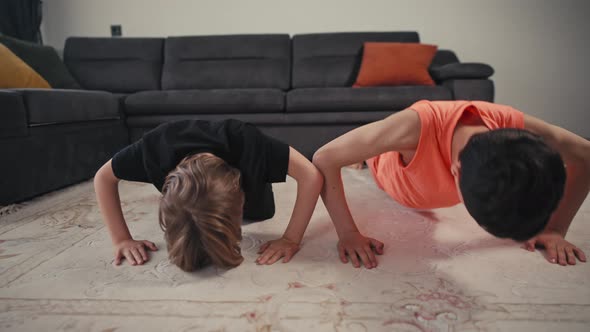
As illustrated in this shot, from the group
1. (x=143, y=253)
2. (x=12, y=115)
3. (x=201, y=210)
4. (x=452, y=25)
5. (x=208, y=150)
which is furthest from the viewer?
(x=452, y=25)

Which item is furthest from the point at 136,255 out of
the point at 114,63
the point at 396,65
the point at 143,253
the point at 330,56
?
the point at 114,63

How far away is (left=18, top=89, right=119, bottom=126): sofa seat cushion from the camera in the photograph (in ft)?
4.60

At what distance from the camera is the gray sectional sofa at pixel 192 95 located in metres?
1.42

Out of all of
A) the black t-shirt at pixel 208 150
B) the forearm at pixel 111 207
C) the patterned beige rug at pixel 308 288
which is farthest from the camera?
the forearm at pixel 111 207

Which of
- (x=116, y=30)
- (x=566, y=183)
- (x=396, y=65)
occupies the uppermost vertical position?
(x=116, y=30)

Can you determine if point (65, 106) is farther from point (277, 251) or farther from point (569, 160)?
point (569, 160)

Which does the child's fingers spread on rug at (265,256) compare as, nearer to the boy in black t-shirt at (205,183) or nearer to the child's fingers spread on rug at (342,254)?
the boy in black t-shirt at (205,183)

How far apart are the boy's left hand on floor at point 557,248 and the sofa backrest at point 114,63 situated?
8.60ft

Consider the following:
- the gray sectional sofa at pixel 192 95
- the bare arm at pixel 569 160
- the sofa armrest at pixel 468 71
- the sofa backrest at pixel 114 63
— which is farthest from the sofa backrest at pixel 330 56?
the bare arm at pixel 569 160

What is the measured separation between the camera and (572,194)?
0.88 metres

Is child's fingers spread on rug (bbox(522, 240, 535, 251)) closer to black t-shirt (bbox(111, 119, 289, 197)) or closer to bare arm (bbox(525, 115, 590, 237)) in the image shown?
bare arm (bbox(525, 115, 590, 237))

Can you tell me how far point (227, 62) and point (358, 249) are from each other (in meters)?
2.18

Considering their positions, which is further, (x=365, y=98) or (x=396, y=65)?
(x=396, y=65)

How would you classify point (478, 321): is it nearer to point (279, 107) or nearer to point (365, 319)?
point (365, 319)
